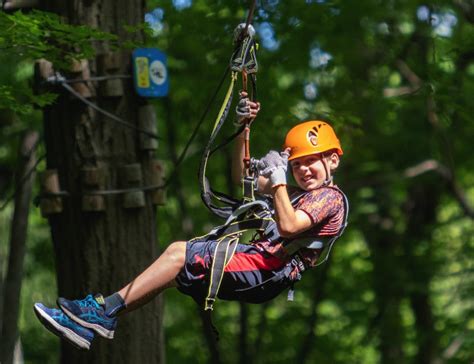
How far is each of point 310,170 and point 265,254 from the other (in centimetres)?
46

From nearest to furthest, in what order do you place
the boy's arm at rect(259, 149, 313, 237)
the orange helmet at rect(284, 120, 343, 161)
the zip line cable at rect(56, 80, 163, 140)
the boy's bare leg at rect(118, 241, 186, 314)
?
the boy's arm at rect(259, 149, 313, 237) → the boy's bare leg at rect(118, 241, 186, 314) → the orange helmet at rect(284, 120, 343, 161) → the zip line cable at rect(56, 80, 163, 140)

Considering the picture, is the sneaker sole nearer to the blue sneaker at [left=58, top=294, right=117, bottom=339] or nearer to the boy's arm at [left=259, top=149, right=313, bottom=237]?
the blue sneaker at [left=58, top=294, right=117, bottom=339]

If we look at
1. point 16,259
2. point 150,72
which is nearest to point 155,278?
point 150,72

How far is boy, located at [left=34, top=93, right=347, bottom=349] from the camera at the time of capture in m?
4.47

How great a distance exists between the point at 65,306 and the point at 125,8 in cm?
244

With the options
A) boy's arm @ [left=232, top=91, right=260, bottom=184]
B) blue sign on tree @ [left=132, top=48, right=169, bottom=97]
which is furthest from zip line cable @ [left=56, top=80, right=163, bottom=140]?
boy's arm @ [left=232, top=91, right=260, bottom=184]

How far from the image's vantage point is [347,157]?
37.9 feet

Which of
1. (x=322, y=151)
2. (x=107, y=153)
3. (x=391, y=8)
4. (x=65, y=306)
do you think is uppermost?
(x=391, y=8)

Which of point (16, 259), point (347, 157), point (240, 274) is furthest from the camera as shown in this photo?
point (347, 157)

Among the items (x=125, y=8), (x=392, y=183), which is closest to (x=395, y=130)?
(x=392, y=183)

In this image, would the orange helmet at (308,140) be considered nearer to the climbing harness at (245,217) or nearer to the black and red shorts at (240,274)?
the climbing harness at (245,217)

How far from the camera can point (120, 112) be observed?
20.3 ft

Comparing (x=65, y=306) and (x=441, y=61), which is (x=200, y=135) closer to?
(x=441, y=61)

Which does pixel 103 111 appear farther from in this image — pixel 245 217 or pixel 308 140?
pixel 308 140
